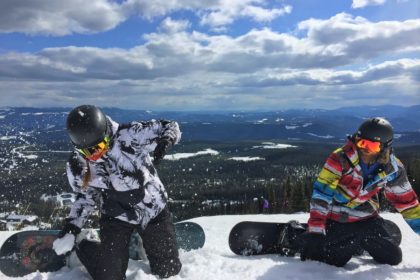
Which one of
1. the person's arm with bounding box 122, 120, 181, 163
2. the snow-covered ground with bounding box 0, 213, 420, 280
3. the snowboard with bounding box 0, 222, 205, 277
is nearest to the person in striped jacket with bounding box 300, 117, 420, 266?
the snow-covered ground with bounding box 0, 213, 420, 280

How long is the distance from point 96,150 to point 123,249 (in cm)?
118

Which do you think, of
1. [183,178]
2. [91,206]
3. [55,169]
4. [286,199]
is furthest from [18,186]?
[91,206]

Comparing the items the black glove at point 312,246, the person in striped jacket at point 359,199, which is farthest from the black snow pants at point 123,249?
the person in striped jacket at point 359,199

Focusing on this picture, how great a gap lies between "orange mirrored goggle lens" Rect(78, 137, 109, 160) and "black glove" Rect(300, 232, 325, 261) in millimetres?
2768

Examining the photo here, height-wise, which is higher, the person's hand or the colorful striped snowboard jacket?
the colorful striped snowboard jacket

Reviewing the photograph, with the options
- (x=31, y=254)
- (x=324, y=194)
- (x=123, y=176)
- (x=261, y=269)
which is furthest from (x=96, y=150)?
(x=324, y=194)

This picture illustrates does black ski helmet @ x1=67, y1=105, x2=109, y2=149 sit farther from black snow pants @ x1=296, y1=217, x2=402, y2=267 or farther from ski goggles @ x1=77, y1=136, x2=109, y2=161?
black snow pants @ x1=296, y1=217, x2=402, y2=267

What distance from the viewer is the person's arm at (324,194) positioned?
5.07 metres

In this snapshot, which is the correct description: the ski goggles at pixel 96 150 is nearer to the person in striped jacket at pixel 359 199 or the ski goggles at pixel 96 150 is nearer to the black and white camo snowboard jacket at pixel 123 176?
the black and white camo snowboard jacket at pixel 123 176

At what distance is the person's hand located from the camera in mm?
4574

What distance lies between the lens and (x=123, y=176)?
15.4 ft

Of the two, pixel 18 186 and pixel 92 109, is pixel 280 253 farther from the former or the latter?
pixel 18 186

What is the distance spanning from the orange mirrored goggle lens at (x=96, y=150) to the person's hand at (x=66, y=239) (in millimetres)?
894

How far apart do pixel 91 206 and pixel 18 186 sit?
165m
